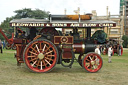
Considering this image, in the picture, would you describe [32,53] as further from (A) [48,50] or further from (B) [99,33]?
(B) [99,33]

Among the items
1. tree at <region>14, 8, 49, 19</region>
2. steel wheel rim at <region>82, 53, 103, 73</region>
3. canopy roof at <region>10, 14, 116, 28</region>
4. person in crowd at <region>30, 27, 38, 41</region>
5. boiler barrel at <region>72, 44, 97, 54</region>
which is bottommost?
steel wheel rim at <region>82, 53, 103, 73</region>

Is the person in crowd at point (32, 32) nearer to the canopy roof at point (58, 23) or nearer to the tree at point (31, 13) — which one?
the canopy roof at point (58, 23)

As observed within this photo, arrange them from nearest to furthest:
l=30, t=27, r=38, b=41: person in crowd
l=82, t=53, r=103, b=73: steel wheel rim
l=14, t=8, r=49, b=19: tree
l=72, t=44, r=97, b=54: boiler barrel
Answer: l=82, t=53, r=103, b=73: steel wheel rim, l=72, t=44, r=97, b=54: boiler barrel, l=30, t=27, r=38, b=41: person in crowd, l=14, t=8, r=49, b=19: tree

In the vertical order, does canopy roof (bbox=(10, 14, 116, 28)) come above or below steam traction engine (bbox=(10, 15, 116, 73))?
above

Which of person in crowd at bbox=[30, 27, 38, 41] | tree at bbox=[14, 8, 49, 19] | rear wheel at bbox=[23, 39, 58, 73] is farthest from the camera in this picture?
tree at bbox=[14, 8, 49, 19]

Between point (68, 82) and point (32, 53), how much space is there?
8.34 feet

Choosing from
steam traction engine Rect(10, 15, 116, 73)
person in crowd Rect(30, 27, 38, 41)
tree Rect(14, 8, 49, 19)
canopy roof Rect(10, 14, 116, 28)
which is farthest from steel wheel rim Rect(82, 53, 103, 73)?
tree Rect(14, 8, 49, 19)

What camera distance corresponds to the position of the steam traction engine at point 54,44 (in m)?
9.35

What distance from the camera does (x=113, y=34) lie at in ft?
189

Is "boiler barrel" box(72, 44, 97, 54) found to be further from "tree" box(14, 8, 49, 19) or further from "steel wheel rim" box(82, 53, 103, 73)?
"tree" box(14, 8, 49, 19)

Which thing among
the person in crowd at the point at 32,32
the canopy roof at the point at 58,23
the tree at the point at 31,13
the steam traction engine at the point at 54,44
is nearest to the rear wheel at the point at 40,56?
the steam traction engine at the point at 54,44

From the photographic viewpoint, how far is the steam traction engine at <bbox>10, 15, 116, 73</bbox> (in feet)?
30.7

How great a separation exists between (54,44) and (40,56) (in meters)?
0.83

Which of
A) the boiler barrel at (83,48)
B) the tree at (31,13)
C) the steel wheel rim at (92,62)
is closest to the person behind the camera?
the steel wheel rim at (92,62)
